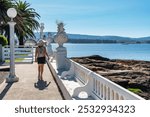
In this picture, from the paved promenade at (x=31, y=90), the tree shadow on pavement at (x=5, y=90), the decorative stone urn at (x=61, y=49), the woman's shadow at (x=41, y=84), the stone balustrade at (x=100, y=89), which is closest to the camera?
the stone balustrade at (x=100, y=89)

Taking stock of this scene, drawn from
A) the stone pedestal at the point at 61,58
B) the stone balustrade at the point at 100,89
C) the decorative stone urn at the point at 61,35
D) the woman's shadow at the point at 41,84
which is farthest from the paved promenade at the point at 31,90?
the decorative stone urn at the point at 61,35

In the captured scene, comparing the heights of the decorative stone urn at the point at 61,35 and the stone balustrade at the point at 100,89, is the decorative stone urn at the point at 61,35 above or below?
above

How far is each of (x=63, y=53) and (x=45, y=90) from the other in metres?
4.76

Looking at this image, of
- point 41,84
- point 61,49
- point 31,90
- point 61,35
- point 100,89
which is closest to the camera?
point 100,89

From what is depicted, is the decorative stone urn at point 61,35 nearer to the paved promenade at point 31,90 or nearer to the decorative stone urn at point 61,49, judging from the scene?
the decorative stone urn at point 61,49

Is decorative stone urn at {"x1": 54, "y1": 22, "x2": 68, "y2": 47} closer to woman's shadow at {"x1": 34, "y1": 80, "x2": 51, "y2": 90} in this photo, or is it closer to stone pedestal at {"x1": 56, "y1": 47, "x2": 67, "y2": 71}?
stone pedestal at {"x1": 56, "y1": 47, "x2": 67, "y2": 71}

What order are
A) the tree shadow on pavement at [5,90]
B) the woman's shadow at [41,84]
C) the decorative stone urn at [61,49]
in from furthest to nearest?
the decorative stone urn at [61,49]
the woman's shadow at [41,84]
the tree shadow on pavement at [5,90]

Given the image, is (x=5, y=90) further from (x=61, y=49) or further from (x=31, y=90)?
(x=61, y=49)

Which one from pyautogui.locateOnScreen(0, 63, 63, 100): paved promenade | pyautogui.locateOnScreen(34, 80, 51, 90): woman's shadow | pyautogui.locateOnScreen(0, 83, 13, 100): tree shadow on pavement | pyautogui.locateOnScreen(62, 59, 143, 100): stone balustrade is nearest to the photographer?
pyautogui.locateOnScreen(62, 59, 143, 100): stone balustrade

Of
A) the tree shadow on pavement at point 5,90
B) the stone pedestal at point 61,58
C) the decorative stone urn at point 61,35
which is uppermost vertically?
the decorative stone urn at point 61,35

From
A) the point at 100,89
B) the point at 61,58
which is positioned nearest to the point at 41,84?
the point at 61,58

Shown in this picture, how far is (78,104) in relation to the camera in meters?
6.43

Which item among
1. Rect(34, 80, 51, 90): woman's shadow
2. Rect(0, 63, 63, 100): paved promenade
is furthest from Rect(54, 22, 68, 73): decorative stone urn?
Rect(34, 80, 51, 90): woman's shadow

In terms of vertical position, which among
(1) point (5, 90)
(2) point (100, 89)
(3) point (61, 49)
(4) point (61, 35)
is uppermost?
(4) point (61, 35)
